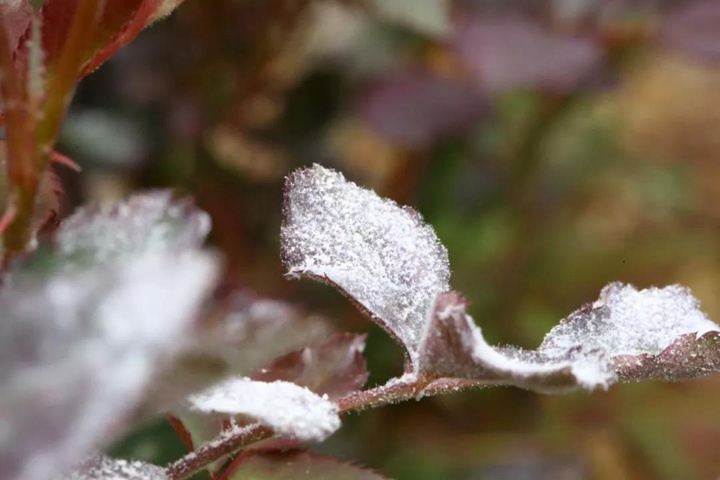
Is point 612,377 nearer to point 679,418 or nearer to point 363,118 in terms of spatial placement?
point 363,118

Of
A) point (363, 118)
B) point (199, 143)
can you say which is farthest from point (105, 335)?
point (363, 118)

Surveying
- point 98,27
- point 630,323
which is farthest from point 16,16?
point 630,323

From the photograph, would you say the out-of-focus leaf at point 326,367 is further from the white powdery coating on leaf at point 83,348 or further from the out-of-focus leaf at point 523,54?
the out-of-focus leaf at point 523,54

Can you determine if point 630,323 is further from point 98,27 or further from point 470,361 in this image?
point 98,27

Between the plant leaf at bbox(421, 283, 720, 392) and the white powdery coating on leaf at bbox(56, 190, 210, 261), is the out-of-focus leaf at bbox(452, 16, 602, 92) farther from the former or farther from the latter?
the white powdery coating on leaf at bbox(56, 190, 210, 261)

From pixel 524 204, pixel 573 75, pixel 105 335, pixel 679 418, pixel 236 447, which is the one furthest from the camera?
pixel 679 418

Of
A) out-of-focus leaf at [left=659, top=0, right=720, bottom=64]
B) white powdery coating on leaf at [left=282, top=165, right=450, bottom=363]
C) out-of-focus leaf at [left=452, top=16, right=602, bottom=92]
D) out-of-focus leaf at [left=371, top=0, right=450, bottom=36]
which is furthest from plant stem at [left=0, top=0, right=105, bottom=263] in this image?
out-of-focus leaf at [left=659, top=0, right=720, bottom=64]
